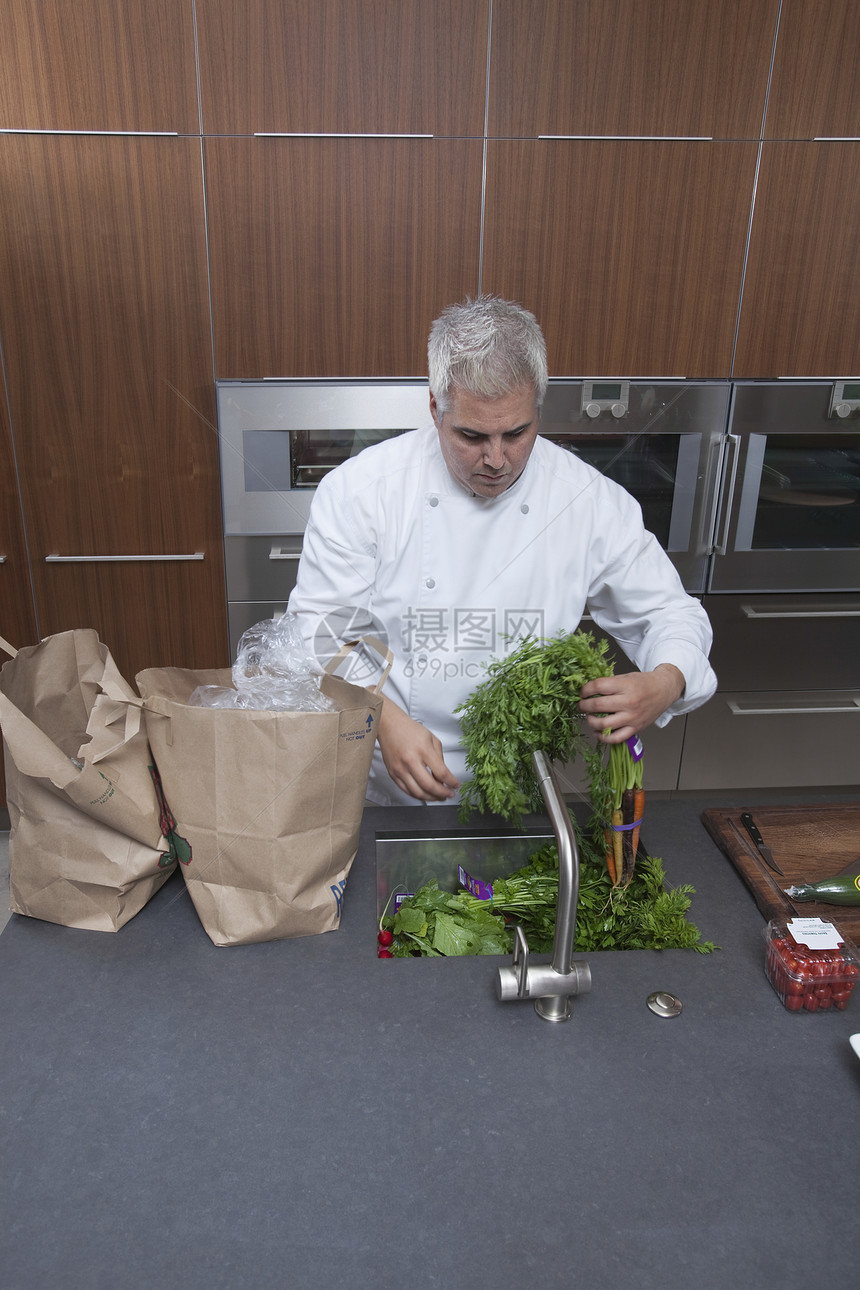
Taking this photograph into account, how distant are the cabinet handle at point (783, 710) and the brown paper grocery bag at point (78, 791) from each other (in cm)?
190

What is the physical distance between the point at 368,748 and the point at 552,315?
163 centimetres

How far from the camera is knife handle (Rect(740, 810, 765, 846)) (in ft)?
4.11

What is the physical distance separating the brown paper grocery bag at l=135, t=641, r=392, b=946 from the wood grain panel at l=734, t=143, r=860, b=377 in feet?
5.85

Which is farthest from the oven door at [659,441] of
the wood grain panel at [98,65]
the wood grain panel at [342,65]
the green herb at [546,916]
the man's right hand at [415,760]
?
the green herb at [546,916]

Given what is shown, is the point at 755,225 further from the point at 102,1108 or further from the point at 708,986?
the point at 102,1108

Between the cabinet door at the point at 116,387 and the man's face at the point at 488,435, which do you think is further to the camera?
the cabinet door at the point at 116,387

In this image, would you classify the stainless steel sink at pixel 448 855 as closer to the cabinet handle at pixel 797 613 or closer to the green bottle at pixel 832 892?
the green bottle at pixel 832 892

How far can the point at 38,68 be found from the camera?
202 cm

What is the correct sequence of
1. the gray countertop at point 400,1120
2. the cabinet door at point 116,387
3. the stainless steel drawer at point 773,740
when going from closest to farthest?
the gray countertop at point 400,1120
the cabinet door at point 116,387
the stainless steel drawer at point 773,740

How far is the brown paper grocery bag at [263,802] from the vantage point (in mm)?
953

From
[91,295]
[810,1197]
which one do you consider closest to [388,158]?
[91,295]

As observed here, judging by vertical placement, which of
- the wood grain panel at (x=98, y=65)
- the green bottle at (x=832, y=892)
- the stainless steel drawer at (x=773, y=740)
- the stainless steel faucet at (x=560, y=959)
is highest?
the wood grain panel at (x=98, y=65)

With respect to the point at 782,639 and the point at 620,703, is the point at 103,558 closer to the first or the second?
the point at 620,703

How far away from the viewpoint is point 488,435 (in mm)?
1328
